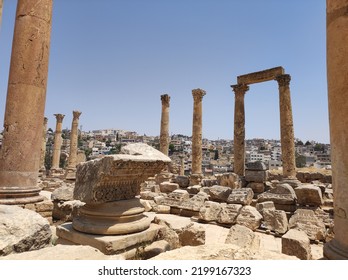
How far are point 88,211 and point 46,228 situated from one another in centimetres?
110

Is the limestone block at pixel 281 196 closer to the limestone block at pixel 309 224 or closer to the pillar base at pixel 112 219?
the limestone block at pixel 309 224

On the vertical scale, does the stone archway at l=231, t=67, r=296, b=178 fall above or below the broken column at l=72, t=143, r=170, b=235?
above

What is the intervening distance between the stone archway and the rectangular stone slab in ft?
41.8

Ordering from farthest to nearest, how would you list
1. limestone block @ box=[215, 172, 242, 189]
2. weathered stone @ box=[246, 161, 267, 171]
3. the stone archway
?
the stone archway
weathered stone @ box=[246, 161, 267, 171]
limestone block @ box=[215, 172, 242, 189]

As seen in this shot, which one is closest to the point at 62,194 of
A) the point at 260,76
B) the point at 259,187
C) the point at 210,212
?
the point at 210,212

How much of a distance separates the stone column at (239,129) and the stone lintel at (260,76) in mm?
458

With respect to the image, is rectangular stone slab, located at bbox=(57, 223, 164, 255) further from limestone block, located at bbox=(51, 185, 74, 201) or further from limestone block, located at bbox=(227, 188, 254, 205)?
limestone block, located at bbox=(227, 188, 254, 205)

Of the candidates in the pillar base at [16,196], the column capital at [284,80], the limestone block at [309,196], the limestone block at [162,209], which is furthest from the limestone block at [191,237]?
the column capital at [284,80]

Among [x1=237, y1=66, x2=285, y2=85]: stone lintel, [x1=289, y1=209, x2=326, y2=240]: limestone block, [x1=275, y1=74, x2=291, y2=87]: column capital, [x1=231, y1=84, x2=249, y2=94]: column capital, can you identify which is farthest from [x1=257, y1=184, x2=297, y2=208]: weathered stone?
[x1=231, y1=84, x2=249, y2=94]: column capital

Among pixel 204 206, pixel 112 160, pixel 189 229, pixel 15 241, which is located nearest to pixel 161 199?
pixel 204 206

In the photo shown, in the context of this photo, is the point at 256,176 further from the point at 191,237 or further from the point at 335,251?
the point at 335,251

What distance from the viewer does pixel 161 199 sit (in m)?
10.2

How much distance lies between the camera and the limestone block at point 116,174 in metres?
4.27

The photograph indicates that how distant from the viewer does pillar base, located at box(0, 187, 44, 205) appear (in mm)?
5587
